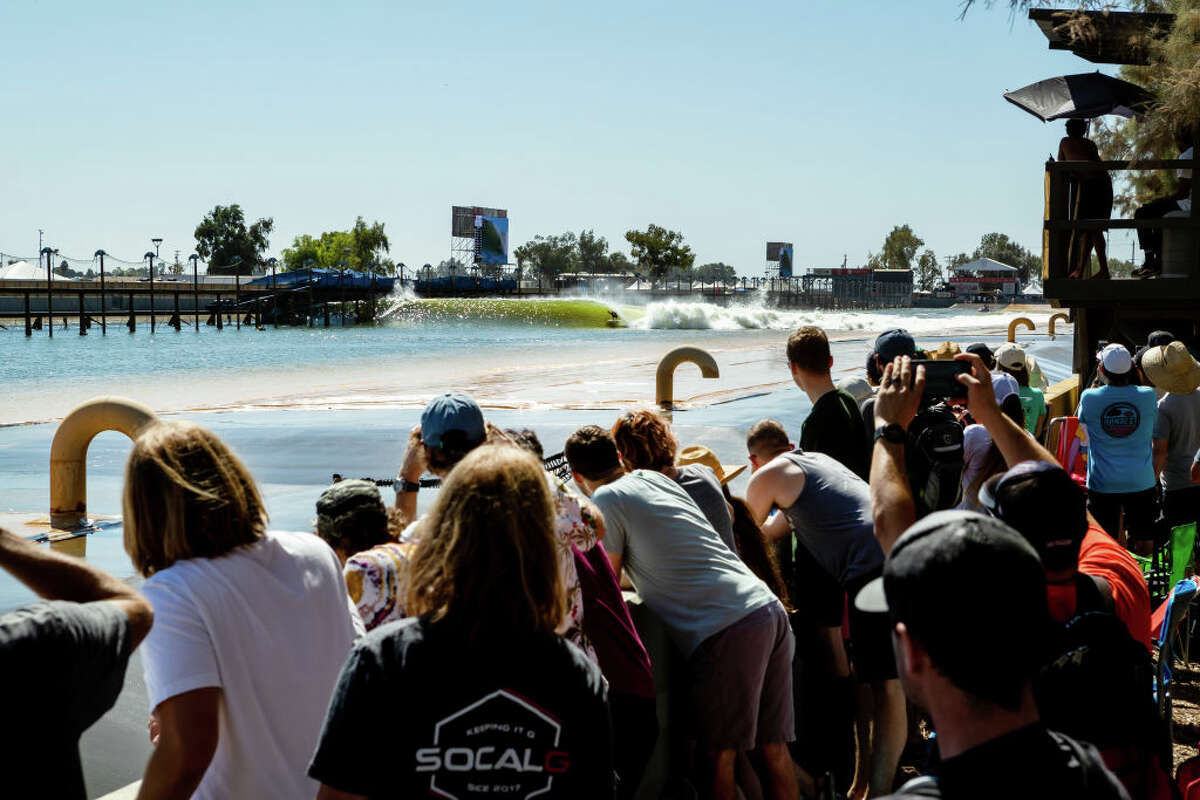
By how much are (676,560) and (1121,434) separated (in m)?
4.11

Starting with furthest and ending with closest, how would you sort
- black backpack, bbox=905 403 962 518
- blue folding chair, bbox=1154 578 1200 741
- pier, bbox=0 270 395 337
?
pier, bbox=0 270 395 337, black backpack, bbox=905 403 962 518, blue folding chair, bbox=1154 578 1200 741

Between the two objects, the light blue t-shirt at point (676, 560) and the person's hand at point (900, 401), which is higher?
the person's hand at point (900, 401)

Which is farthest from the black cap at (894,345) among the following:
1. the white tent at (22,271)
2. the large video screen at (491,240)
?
the large video screen at (491,240)

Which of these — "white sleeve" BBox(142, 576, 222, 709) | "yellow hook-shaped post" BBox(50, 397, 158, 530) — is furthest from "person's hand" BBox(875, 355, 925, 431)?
"yellow hook-shaped post" BBox(50, 397, 158, 530)

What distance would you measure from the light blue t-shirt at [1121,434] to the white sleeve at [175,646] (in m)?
5.68

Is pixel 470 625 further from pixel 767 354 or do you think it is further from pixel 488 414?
pixel 767 354

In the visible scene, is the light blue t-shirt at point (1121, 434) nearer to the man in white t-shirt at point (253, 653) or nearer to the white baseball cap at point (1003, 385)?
the white baseball cap at point (1003, 385)

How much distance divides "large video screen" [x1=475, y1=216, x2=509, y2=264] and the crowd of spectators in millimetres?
178041

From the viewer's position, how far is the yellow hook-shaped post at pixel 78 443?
7949mm

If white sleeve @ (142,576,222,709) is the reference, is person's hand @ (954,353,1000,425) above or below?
above

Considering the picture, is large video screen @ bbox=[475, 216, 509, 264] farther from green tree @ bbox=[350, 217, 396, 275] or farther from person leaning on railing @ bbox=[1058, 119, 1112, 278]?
person leaning on railing @ bbox=[1058, 119, 1112, 278]

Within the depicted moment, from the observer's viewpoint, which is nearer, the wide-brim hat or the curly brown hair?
the curly brown hair

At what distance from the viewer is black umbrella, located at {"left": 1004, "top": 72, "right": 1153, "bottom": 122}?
12.0 metres

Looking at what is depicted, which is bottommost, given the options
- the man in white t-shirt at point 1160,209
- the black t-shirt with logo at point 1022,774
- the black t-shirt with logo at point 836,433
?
the black t-shirt with logo at point 1022,774
